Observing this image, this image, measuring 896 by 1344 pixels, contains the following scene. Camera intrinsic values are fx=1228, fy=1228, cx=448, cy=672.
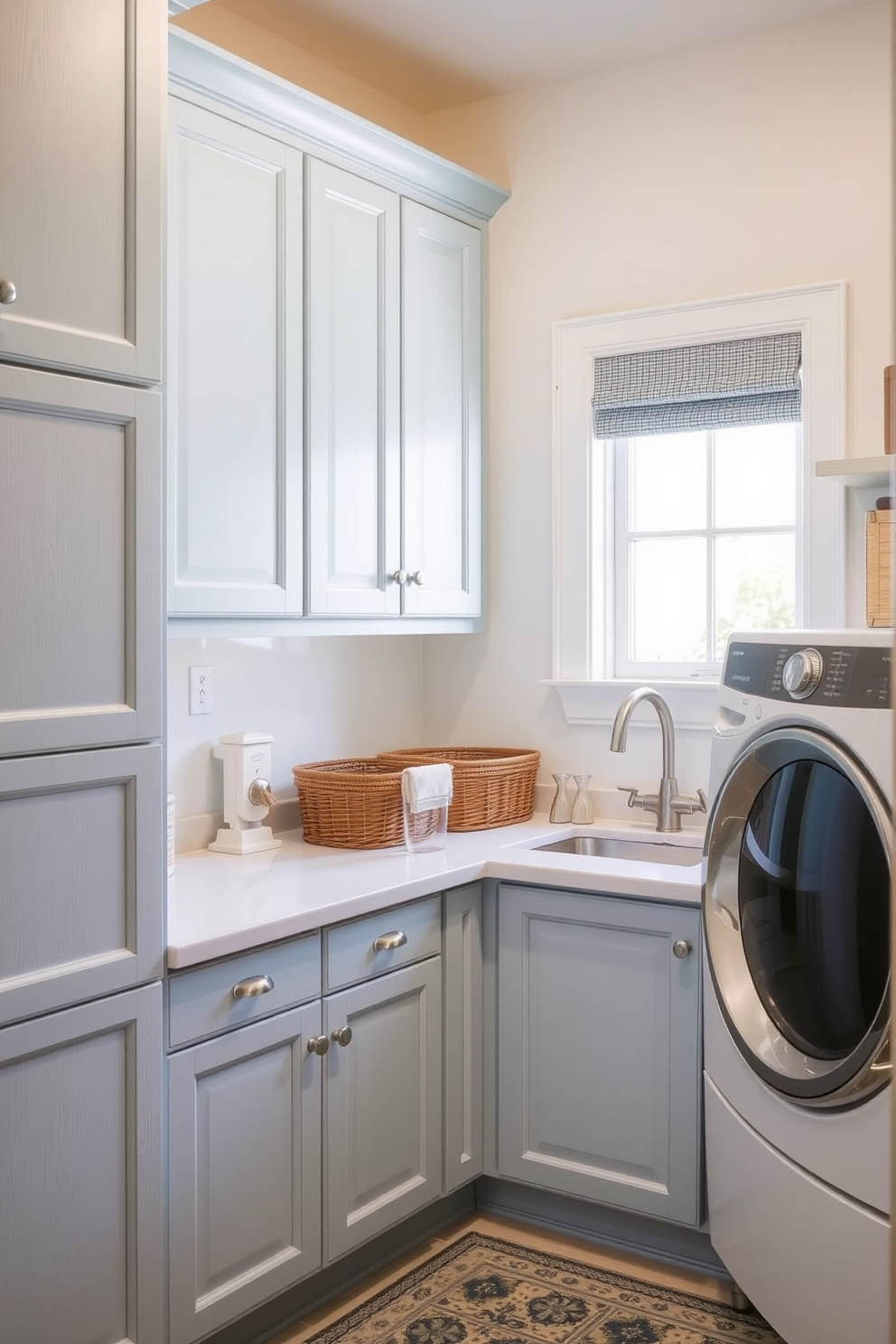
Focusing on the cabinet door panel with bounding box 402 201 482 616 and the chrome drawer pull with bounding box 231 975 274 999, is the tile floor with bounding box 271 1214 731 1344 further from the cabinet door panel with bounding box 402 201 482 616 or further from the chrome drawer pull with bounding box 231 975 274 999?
the cabinet door panel with bounding box 402 201 482 616

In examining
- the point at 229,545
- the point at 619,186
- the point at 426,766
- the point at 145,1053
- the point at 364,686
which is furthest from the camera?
the point at 364,686

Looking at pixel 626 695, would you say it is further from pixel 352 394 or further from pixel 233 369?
pixel 233 369

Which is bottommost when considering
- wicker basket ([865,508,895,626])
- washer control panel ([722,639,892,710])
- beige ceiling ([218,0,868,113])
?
washer control panel ([722,639,892,710])

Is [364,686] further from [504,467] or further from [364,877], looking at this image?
[364,877]

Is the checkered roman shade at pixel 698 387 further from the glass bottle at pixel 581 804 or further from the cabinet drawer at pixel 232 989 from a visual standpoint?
the cabinet drawer at pixel 232 989

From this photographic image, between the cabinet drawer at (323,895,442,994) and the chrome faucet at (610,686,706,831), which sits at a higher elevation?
the chrome faucet at (610,686,706,831)

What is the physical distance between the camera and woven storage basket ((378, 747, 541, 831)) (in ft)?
9.56

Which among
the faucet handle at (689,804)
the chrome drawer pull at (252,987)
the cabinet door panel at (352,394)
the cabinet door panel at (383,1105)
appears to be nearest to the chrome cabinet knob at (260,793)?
the cabinet door panel at (352,394)

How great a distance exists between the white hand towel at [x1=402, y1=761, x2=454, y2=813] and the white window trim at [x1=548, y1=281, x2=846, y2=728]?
1.76 feet

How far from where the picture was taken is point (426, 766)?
2639mm

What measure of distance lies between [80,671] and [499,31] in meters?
1.93

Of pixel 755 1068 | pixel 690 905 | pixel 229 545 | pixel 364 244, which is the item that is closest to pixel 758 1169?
pixel 755 1068

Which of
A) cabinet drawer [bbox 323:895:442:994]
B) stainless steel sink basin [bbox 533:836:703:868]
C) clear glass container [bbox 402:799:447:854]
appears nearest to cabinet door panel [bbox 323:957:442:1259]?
cabinet drawer [bbox 323:895:442:994]

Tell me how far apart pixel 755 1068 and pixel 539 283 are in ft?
6.56
